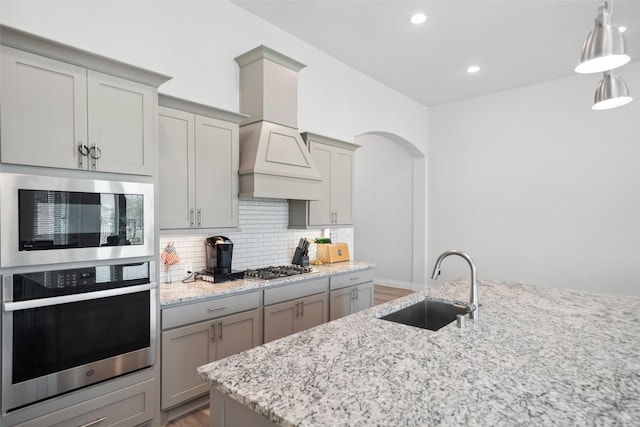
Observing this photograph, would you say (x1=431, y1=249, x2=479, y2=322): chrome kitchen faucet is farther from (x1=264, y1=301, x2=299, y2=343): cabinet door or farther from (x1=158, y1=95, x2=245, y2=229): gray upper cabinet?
(x1=158, y1=95, x2=245, y2=229): gray upper cabinet

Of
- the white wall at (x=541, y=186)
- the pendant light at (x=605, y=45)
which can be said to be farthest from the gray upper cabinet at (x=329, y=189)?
the white wall at (x=541, y=186)

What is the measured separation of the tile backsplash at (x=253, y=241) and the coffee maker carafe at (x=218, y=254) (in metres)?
0.07

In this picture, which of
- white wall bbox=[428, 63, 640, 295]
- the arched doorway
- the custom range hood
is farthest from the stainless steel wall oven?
white wall bbox=[428, 63, 640, 295]

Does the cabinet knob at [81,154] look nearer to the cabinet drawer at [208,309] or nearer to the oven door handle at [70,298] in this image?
the oven door handle at [70,298]

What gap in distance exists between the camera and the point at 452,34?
400 cm

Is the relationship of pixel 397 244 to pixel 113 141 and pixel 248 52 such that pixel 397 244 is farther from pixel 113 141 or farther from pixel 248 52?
pixel 113 141

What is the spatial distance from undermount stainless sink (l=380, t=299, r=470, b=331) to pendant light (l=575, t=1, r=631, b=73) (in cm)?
155

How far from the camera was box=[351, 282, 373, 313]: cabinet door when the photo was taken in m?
4.03

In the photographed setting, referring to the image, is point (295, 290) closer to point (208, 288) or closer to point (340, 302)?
point (340, 302)

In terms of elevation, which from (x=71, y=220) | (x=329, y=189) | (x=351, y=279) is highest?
(x=329, y=189)

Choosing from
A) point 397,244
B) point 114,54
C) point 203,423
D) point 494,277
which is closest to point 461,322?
point 203,423

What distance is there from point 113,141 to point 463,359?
2.21 meters

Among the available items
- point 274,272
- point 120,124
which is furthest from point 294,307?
point 120,124

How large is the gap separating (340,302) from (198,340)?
167 cm
